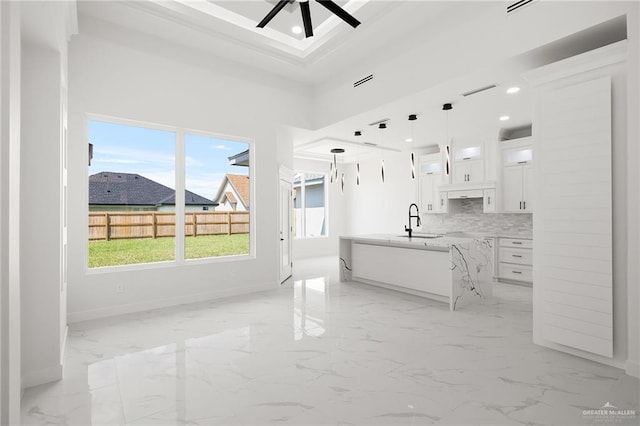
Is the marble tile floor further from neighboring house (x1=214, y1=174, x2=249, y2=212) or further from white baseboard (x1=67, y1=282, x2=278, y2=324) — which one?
neighboring house (x1=214, y1=174, x2=249, y2=212)

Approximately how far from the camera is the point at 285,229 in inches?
246

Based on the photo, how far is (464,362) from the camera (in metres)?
2.84

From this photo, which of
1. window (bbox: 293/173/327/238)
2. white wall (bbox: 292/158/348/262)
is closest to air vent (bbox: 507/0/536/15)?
white wall (bbox: 292/158/348/262)

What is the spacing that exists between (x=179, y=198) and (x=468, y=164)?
5482mm

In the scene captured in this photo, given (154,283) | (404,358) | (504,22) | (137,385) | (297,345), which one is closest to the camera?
(137,385)

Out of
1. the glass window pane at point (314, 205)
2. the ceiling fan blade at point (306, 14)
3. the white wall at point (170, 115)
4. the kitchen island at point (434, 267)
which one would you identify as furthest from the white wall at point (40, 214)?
the glass window pane at point (314, 205)

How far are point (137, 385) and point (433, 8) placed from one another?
4.73 meters

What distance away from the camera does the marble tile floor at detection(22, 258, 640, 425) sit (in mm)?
2143

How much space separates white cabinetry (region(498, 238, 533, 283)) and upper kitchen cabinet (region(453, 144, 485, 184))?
1.34 metres

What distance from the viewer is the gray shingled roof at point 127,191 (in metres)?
4.29

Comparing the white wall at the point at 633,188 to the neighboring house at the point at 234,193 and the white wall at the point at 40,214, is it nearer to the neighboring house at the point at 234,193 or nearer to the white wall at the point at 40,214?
the white wall at the point at 40,214

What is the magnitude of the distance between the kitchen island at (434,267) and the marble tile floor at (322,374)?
0.45 meters

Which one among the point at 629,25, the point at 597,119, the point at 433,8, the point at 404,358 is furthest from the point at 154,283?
the point at 629,25

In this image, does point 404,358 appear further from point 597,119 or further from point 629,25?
point 629,25
